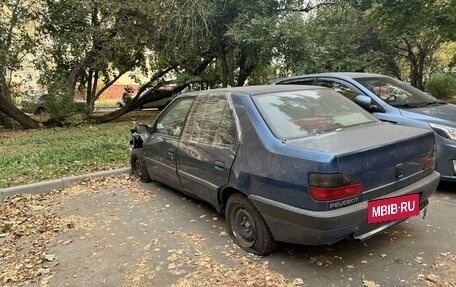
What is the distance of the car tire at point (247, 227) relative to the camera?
311cm

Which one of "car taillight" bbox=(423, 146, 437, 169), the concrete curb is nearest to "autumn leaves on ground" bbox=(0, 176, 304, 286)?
the concrete curb

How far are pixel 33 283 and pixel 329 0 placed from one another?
12524 millimetres

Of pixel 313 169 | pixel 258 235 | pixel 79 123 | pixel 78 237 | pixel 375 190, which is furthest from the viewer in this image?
pixel 79 123

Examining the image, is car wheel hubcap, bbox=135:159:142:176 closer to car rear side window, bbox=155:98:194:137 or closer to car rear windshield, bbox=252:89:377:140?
car rear side window, bbox=155:98:194:137

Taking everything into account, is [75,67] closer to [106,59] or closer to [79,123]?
[106,59]

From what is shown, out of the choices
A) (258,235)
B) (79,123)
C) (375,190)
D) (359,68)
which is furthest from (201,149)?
(359,68)

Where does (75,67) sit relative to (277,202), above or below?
above

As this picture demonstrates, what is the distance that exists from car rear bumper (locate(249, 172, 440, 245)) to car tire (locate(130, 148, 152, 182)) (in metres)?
2.62

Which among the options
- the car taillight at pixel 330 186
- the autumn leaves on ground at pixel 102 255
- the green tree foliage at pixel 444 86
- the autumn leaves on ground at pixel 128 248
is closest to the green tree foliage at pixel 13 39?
the autumn leaves on ground at pixel 128 248

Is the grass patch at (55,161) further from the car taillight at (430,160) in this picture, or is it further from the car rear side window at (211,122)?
the car taillight at (430,160)

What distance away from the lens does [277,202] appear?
9.46ft

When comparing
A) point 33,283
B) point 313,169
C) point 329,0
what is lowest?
point 33,283

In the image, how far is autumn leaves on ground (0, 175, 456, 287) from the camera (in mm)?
2912

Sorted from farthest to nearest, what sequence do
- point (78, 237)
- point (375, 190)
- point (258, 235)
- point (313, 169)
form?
1. point (78, 237)
2. point (258, 235)
3. point (375, 190)
4. point (313, 169)
